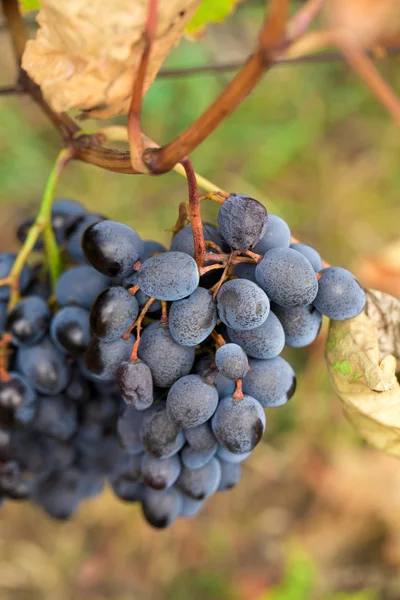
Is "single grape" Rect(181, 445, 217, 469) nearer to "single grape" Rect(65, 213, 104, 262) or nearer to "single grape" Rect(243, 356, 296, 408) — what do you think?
"single grape" Rect(243, 356, 296, 408)

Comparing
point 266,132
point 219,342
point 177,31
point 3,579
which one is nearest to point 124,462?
point 219,342

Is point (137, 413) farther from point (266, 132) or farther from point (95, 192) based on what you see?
point (266, 132)

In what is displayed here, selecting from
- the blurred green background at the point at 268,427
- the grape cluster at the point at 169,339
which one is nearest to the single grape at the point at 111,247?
the grape cluster at the point at 169,339

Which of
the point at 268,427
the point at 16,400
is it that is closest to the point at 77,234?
the point at 16,400

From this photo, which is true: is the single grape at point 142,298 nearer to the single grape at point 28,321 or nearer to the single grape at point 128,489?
the single grape at point 28,321

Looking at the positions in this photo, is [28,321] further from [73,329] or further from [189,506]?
[189,506]

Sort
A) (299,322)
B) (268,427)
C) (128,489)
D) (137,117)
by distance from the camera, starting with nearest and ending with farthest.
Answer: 1. (137,117)
2. (299,322)
3. (128,489)
4. (268,427)

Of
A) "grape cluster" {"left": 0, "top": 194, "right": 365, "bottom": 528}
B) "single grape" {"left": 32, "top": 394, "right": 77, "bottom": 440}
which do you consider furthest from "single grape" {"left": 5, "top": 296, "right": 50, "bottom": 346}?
"single grape" {"left": 32, "top": 394, "right": 77, "bottom": 440}
